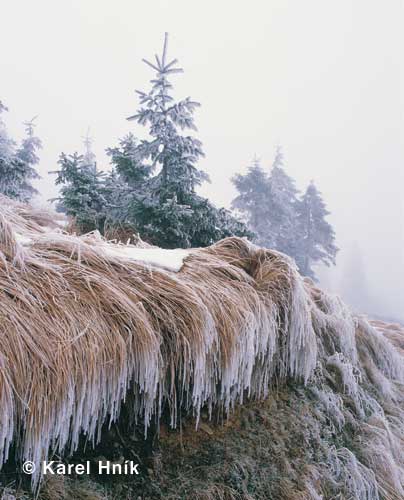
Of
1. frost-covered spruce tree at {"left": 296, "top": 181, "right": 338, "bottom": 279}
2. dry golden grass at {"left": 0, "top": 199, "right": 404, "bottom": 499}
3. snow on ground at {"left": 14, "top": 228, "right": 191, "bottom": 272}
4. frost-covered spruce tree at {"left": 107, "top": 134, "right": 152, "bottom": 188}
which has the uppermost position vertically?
frost-covered spruce tree at {"left": 296, "top": 181, "right": 338, "bottom": 279}

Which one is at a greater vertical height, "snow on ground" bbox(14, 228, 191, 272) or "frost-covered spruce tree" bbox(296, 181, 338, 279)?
"frost-covered spruce tree" bbox(296, 181, 338, 279)

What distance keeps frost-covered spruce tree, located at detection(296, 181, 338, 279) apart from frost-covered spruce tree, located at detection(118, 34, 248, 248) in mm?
12344

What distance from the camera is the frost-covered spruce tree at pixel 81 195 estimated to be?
465 cm

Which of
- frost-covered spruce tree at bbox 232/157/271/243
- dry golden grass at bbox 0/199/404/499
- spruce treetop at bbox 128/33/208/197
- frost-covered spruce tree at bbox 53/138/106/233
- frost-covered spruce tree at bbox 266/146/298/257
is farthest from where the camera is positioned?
frost-covered spruce tree at bbox 266/146/298/257

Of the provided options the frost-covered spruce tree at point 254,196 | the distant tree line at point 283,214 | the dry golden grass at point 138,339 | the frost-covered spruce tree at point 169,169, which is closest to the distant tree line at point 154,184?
the frost-covered spruce tree at point 169,169

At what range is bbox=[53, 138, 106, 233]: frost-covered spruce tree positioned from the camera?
4.65 metres

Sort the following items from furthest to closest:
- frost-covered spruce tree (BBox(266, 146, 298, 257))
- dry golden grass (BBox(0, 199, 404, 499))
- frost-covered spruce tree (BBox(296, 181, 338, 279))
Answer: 1. frost-covered spruce tree (BBox(296, 181, 338, 279))
2. frost-covered spruce tree (BBox(266, 146, 298, 257))
3. dry golden grass (BBox(0, 199, 404, 499))

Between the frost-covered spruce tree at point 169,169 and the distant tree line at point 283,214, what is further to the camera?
the distant tree line at point 283,214

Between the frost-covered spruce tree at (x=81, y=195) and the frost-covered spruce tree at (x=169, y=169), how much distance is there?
0.48m

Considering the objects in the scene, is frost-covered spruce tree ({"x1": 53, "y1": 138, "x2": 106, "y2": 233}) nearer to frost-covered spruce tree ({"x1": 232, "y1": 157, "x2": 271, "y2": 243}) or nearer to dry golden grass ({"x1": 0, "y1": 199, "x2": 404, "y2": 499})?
dry golden grass ({"x1": 0, "y1": 199, "x2": 404, "y2": 499})

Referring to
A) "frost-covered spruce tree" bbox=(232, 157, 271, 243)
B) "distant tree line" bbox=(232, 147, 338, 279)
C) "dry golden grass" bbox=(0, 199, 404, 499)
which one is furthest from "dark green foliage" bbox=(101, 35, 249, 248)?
"frost-covered spruce tree" bbox=(232, 157, 271, 243)

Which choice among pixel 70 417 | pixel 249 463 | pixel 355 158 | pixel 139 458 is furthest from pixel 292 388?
pixel 355 158

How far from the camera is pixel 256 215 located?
579 inches

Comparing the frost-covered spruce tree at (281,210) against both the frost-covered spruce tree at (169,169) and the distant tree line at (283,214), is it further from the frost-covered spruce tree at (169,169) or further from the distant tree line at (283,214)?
the frost-covered spruce tree at (169,169)
